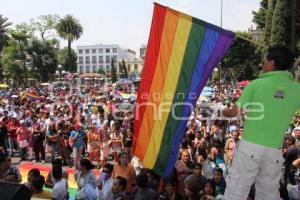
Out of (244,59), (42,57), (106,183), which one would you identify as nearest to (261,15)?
(244,59)

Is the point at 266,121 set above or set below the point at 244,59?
below

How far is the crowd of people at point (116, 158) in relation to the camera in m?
6.16

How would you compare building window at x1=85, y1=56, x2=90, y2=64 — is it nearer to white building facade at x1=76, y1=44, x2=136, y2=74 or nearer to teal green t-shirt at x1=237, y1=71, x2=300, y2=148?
white building facade at x1=76, y1=44, x2=136, y2=74

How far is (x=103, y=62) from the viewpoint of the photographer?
581 ft

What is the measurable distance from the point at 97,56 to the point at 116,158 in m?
170

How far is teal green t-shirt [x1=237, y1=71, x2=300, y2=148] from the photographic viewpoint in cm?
363

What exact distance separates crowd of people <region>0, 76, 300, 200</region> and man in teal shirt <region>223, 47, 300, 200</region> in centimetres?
116

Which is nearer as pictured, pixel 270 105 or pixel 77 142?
pixel 270 105

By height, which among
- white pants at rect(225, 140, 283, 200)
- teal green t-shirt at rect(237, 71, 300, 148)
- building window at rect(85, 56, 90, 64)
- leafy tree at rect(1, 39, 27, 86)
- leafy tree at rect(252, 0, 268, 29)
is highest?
building window at rect(85, 56, 90, 64)

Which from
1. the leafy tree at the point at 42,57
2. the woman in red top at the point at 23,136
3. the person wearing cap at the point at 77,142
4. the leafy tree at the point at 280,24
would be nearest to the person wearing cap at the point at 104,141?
the person wearing cap at the point at 77,142

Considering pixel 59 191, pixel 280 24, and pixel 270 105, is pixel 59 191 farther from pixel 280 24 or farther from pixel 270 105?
pixel 280 24

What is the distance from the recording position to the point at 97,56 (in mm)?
178875

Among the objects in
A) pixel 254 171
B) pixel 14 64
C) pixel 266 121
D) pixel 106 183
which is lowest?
pixel 106 183

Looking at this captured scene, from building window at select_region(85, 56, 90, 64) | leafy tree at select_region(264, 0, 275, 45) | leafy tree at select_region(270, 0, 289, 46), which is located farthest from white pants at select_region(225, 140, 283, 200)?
building window at select_region(85, 56, 90, 64)
